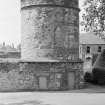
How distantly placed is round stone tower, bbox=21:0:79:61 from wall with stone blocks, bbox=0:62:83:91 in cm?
102

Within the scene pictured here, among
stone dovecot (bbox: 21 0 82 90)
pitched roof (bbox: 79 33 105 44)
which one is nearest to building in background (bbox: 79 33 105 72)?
pitched roof (bbox: 79 33 105 44)

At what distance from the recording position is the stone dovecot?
69.7 ft

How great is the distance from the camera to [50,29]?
21.8 m

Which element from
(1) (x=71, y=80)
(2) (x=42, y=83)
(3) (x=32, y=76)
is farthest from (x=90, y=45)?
(3) (x=32, y=76)

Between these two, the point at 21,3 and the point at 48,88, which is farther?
the point at 21,3

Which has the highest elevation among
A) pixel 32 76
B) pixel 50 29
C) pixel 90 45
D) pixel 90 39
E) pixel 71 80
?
pixel 90 39

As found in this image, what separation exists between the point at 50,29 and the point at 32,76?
14.6 feet

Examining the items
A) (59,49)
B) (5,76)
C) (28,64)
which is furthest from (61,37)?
(5,76)

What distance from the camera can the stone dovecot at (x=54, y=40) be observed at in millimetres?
21250

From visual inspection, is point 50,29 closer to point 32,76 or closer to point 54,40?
point 54,40

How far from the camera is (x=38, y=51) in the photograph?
2198cm

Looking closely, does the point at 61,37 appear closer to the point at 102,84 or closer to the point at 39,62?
the point at 39,62

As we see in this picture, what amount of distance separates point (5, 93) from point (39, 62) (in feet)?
12.5

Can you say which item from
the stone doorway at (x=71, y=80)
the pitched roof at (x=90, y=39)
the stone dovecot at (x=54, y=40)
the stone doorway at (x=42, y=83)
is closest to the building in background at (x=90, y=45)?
the pitched roof at (x=90, y=39)
